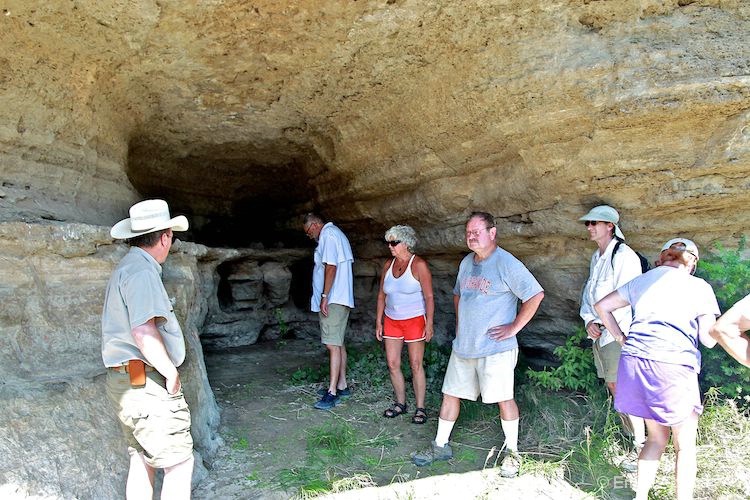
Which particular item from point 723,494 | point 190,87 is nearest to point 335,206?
point 190,87

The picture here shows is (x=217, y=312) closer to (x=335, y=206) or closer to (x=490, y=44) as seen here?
(x=335, y=206)

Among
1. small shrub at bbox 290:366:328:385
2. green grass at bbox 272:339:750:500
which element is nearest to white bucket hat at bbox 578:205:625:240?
green grass at bbox 272:339:750:500

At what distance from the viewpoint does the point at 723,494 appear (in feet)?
9.42

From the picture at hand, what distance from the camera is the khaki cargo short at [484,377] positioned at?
130 inches

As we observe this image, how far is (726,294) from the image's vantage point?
334 cm

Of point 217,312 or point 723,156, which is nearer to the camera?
point 723,156

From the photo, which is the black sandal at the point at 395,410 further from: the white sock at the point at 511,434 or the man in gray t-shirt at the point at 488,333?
the white sock at the point at 511,434

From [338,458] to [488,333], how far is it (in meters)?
1.26

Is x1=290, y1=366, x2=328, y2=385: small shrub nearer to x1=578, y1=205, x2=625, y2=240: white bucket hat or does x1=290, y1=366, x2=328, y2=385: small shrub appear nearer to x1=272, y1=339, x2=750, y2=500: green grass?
x1=272, y1=339, x2=750, y2=500: green grass

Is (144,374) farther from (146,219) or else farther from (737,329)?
(737,329)

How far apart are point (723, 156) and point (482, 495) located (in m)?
2.45

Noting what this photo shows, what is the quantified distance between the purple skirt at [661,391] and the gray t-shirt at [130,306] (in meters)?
2.29

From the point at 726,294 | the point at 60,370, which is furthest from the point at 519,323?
the point at 60,370

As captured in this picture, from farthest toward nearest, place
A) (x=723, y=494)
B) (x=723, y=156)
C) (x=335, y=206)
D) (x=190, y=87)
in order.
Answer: (x=335, y=206), (x=190, y=87), (x=723, y=156), (x=723, y=494)
